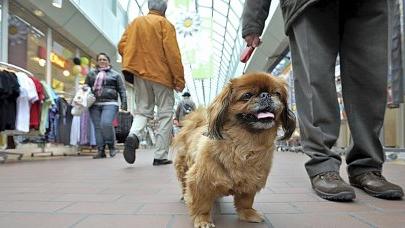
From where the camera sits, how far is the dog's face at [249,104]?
1.75 m

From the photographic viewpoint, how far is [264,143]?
1835 mm

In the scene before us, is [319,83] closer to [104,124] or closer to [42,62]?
[104,124]

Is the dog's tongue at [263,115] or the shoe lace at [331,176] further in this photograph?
the shoe lace at [331,176]

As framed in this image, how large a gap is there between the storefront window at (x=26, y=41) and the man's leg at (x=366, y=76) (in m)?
8.46

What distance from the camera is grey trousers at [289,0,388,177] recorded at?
8.80 feet

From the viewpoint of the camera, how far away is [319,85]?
2.68 m

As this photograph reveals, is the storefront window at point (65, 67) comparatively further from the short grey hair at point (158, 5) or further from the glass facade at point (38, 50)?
the short grey hair at point (158, 5)

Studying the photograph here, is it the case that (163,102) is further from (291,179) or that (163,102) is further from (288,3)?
(288,3)

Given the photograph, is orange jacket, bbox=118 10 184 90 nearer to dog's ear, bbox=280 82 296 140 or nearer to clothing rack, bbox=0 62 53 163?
clothing rack, bbox=0 62 53 163

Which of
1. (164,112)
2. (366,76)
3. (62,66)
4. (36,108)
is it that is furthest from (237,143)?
(62,66)

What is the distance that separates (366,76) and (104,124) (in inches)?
216

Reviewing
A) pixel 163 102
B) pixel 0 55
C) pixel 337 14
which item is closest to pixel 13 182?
pixel 163 102

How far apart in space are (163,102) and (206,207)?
3453 millimetres

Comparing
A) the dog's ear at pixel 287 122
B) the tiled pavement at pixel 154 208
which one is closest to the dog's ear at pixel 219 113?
the dog's ear at pixel 287 122
